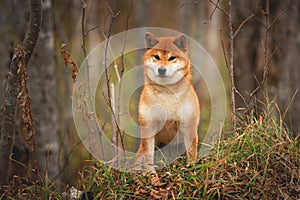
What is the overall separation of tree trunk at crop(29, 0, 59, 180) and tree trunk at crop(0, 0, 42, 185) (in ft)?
2.98

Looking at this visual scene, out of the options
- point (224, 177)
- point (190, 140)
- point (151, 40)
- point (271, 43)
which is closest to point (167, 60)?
point (151, 40)

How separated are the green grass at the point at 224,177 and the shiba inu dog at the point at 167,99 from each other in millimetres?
133

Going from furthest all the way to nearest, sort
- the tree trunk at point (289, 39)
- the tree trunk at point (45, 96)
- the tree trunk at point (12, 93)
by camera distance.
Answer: the tree trunk at point (289, 39)
the tree trunk at point (45, 96)
the tree trunk at point (12, 93)

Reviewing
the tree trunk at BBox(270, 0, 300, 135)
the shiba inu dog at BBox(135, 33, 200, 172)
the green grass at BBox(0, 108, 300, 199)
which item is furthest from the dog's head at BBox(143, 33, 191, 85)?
the tree trunk at BBox(270, 0, 300, 135)

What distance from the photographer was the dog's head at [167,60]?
3.54 meters

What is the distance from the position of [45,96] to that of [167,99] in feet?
6.58

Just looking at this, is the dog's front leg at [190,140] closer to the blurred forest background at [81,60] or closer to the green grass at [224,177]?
the green grass at [224,177]

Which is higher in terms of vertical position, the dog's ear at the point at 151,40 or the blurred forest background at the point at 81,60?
the dog's ear at the point at 151,40

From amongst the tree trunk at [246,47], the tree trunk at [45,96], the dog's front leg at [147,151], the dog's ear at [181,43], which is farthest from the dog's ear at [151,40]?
the tree trunk at [246,47]

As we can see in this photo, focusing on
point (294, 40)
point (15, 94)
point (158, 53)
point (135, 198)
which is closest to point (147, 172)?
point (135, 198)

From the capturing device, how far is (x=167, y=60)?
A: 355 cm

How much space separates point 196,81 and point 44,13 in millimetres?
2011

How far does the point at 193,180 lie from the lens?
143 inches

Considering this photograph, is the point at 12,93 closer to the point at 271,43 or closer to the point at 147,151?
the point at 147,151
